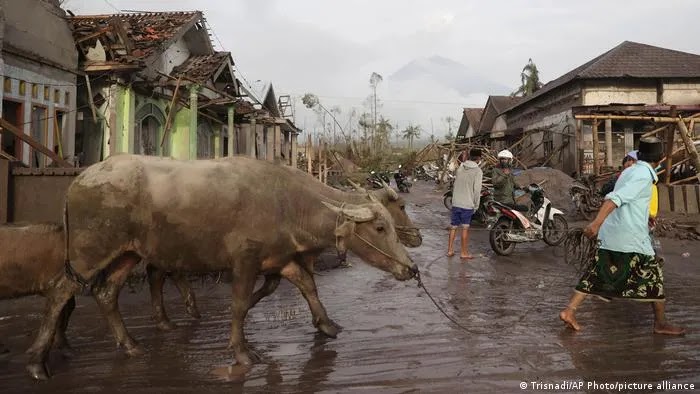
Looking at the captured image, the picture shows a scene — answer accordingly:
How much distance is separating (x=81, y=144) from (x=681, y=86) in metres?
23.9

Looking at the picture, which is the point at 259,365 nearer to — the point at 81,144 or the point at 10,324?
the point at 10,324

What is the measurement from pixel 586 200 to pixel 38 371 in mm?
14453

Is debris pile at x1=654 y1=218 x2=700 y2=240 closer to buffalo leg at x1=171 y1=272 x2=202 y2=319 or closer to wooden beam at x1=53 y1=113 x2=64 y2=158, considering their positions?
buffalo leg at x1=171 y1=272 x2=202 y2=319

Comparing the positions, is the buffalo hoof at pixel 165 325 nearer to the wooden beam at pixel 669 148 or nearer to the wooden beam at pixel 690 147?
the wooden beam at pixel 690 147

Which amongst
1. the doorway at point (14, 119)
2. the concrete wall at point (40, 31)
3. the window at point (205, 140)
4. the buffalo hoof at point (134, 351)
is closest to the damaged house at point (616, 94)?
the window at point (205, 140)

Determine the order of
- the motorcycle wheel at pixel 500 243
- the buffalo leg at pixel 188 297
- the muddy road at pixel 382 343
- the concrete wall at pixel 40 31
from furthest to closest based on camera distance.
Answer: the concrete wall at pixel 40 31 < the motorcycle wheel at pixel 500 243 < the buffalo leg at pixel 188 297 < the muddy road at pixel 382 343

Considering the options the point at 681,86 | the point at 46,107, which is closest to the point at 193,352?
the point at 46,107

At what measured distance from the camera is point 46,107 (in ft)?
36.3

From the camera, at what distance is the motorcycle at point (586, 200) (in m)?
15.0

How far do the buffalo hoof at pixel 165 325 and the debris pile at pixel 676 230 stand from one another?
33.8ft

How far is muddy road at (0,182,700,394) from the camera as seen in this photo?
4.00 meters

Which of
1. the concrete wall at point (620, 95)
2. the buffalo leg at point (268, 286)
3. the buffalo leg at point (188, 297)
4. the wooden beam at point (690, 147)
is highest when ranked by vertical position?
the concrete wall at point (620, 95)

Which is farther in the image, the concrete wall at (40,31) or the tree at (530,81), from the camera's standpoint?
the tree at (530,81)

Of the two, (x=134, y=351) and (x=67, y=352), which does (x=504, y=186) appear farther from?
(x=67, y=352)
